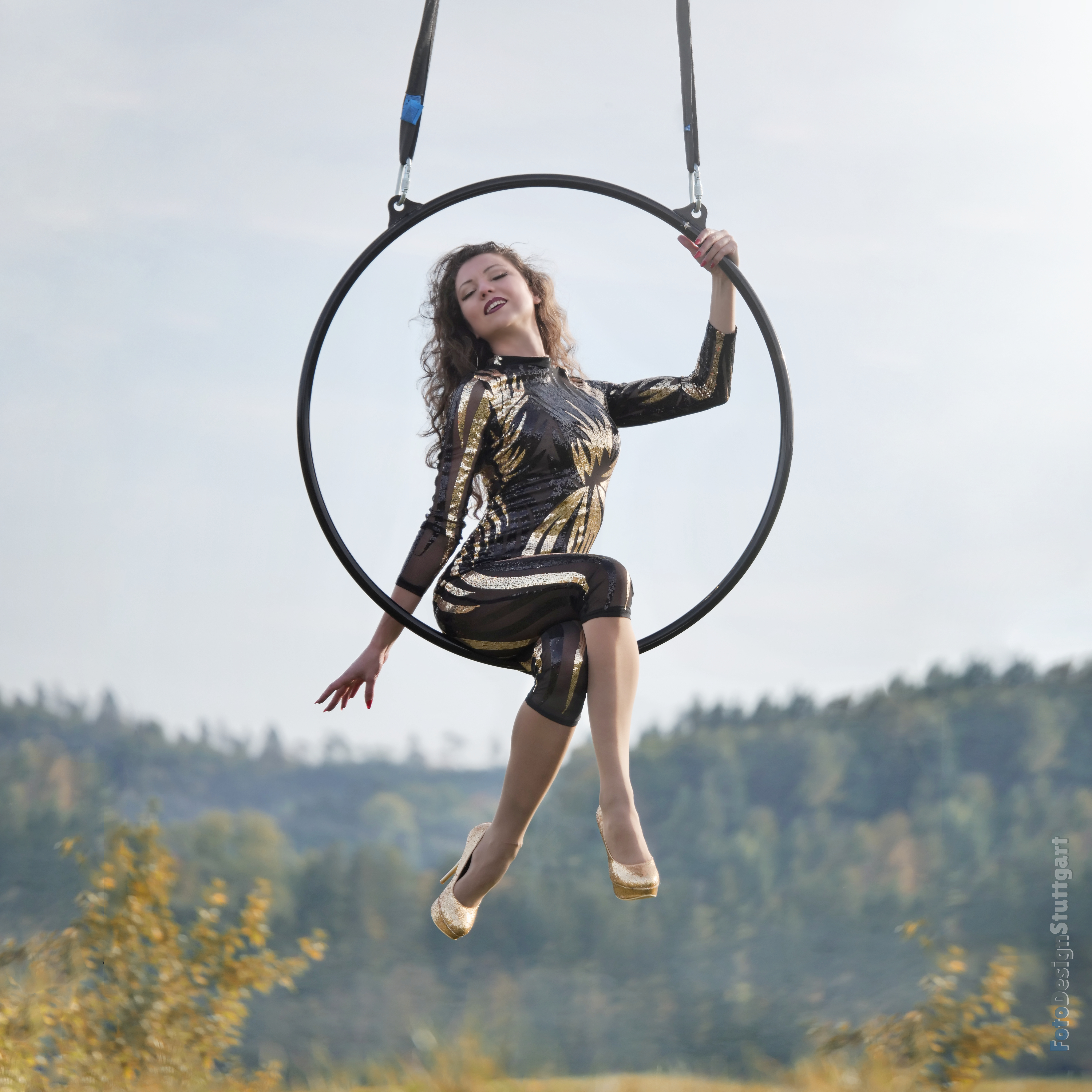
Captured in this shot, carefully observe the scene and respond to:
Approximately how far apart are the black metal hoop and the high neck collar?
40 cm

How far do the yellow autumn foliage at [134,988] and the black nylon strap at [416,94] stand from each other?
5.42 metres

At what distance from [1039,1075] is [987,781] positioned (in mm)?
2223

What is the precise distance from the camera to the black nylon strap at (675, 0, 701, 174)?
3.11m

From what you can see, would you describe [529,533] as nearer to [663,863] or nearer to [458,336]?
[458,336]

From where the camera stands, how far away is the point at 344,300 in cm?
305

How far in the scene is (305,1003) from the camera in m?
9.06

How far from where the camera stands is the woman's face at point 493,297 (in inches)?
126

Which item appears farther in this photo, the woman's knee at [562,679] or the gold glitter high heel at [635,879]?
the woman's knee at [562,679]

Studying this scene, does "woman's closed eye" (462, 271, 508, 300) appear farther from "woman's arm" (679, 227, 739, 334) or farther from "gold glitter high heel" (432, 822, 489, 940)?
"gold glitter high heel" (432, 822, 489, 940)

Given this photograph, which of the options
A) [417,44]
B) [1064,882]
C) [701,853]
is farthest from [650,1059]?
[417,44]

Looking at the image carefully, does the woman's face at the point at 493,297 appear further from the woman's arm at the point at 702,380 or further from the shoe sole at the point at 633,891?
the shoe sole at the point at 633,891

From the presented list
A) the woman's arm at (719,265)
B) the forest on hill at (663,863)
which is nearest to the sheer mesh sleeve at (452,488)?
the woman's arm at (719,265)

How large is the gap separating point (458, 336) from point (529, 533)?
70 cm

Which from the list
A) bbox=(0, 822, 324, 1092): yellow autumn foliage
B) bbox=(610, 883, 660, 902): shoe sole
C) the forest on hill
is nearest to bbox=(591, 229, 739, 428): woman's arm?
bbox=(610, 883, 660, 902): shoe sole
